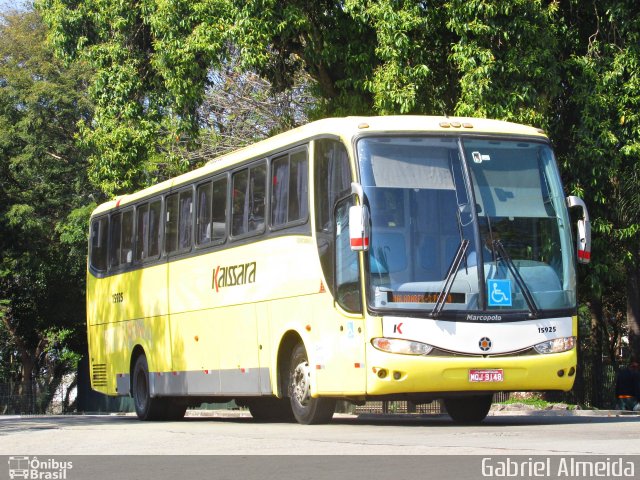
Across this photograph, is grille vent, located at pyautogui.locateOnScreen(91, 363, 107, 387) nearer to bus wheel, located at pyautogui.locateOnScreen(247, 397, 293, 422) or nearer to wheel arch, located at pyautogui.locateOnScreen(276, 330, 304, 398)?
bus wheel, located at pyautogui.locateOnScreen(247, 397, 293, 422)

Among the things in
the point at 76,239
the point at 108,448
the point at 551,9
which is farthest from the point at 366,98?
the point at 76,239

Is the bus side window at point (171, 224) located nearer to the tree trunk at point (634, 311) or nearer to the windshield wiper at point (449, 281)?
the windshield wiper at point (449, 281)

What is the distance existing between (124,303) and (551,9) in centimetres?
917

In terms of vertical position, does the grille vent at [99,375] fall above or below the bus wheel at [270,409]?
above

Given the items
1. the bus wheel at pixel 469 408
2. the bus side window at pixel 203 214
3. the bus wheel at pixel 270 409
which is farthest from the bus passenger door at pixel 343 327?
the bus wheel at pixel 270 409

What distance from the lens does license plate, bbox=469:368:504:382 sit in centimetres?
1514

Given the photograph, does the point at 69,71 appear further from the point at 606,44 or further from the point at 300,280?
the point at 300,280

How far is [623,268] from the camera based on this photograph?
30.8 metres

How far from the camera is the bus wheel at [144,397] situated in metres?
22.2

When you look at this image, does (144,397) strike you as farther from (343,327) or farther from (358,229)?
(358,229)

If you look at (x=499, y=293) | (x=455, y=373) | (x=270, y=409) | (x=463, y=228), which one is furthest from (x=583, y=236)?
(x=270, y=409)

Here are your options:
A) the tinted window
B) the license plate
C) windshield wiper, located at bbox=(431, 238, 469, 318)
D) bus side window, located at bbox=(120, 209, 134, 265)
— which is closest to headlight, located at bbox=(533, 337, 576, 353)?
the license plate

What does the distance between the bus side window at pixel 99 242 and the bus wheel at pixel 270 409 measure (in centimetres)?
463

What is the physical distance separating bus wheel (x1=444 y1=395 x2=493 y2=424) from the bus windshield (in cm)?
267
